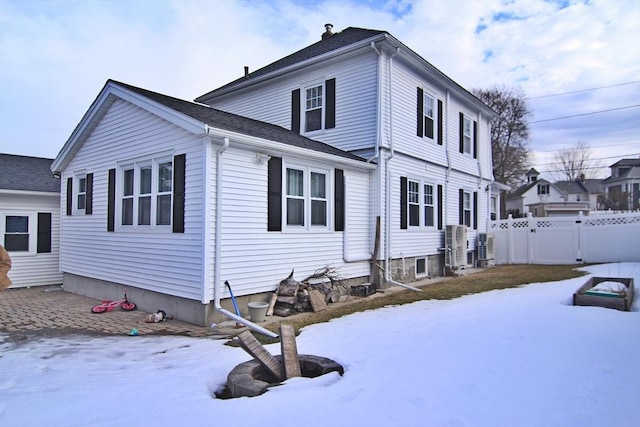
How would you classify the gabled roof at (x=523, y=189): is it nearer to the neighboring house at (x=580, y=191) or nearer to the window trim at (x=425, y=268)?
the neighboring house at (x=580, y=191)

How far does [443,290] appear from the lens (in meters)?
9.61

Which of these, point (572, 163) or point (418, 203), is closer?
point (418, 203)

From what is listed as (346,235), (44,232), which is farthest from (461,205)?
(44,232)

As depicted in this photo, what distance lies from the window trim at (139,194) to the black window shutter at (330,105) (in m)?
5.12

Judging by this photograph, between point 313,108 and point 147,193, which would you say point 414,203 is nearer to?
point 313,108

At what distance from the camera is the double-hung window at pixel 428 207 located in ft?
40.2

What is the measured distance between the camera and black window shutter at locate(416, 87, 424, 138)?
11.7 m

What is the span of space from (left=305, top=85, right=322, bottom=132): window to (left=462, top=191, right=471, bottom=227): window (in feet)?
21.0

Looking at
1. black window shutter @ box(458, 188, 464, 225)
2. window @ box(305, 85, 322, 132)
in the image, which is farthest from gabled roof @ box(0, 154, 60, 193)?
black window shutter @ box(458, 188, 464, 225)

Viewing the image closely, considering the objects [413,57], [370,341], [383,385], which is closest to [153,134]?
[370,341]

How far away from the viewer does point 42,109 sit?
16500mm

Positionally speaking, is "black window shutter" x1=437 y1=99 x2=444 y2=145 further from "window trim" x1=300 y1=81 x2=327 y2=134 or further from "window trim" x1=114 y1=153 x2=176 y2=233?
"window trim" x1=114 y1=153 x2=176 y2=233

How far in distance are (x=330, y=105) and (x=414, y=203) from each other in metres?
3.80

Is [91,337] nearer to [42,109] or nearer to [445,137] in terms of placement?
[445,137]
